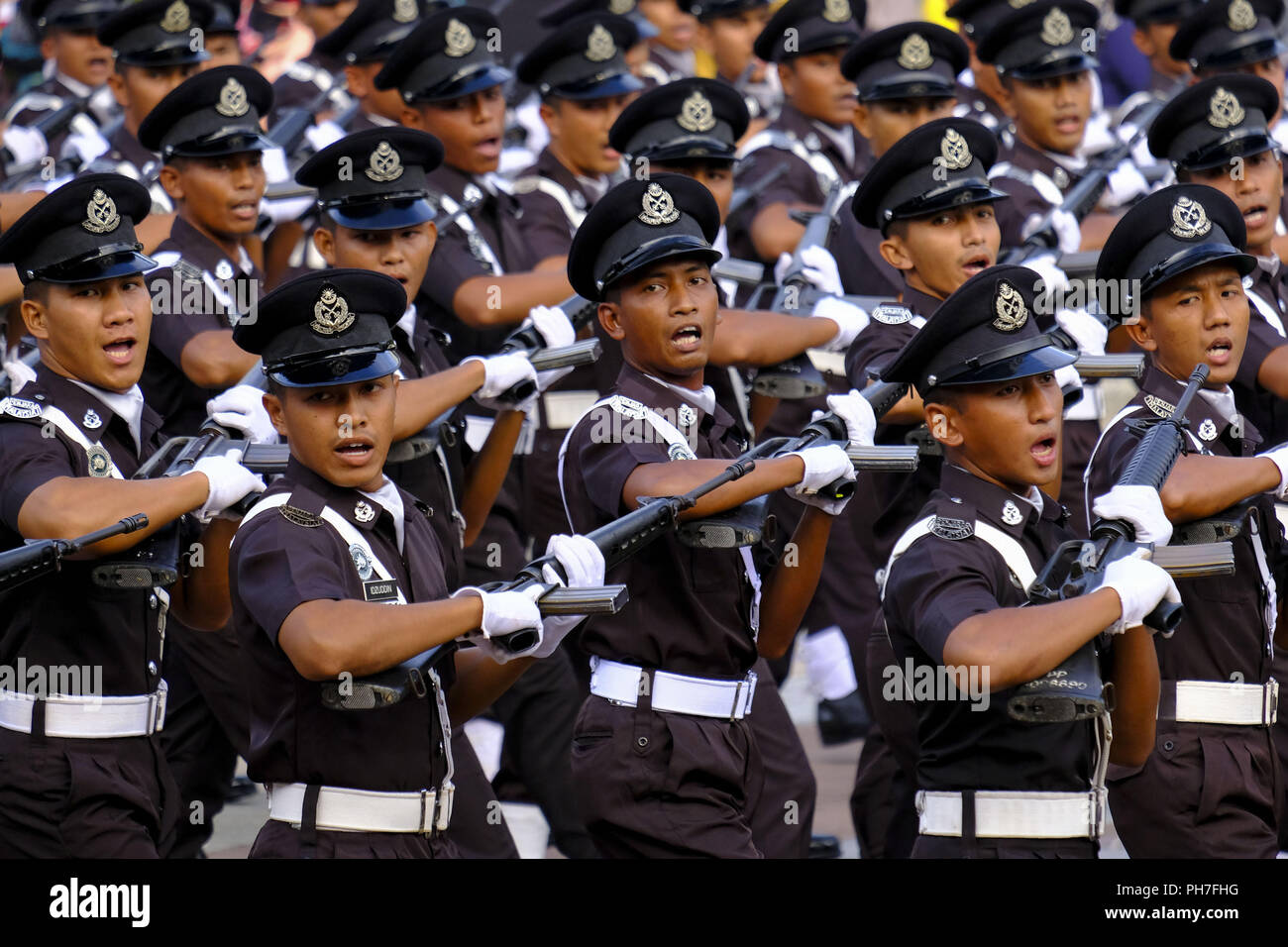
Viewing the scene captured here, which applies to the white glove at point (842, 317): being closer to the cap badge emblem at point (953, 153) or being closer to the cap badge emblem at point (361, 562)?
the cap badge emblem at point (953, 153)

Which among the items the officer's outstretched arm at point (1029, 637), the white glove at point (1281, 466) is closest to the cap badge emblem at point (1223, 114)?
the white glove at point (1281, 466)

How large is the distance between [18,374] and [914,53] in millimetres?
4000

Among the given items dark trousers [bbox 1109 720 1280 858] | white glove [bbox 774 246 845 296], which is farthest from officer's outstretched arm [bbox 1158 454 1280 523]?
white glove [bbox 774 246 845 296]

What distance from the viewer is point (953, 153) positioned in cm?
676

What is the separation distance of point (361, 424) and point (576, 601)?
690 mm

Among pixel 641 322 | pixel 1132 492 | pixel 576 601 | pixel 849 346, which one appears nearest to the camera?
pixel 576 601

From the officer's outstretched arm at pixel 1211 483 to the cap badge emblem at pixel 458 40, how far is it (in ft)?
12.0

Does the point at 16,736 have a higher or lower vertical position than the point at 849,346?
Answer: lower

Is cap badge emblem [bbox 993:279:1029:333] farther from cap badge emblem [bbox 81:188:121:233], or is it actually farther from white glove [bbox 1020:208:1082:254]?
white glove [bbox 1020:208:1082:254]

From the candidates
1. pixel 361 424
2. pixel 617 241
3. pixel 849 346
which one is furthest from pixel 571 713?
pixel 361 424

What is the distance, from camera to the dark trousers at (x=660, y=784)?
5414 millimetres

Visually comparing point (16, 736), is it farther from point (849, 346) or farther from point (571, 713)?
point (849, 346)
